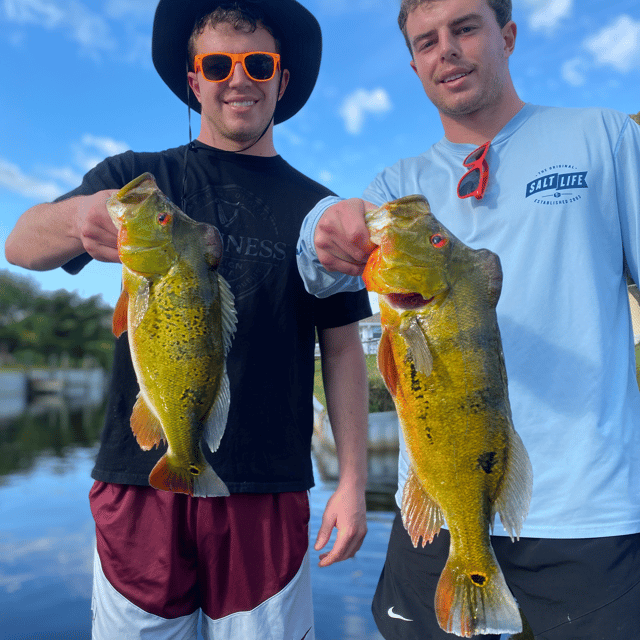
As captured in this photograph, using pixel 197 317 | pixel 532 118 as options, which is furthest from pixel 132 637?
pixel 532 118

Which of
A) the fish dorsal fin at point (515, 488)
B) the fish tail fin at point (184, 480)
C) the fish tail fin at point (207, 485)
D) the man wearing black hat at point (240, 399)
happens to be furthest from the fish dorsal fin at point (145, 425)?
the fish dorsal fin at point (515, 488)

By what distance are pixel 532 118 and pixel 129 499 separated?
9.93 feet

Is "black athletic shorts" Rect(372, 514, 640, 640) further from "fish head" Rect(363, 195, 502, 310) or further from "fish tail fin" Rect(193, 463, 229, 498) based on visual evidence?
"fish head" Rect(363, 195, 502, 310)

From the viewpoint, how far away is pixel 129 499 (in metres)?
2.77

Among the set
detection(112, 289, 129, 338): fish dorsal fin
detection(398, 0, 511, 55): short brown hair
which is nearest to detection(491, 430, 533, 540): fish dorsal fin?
detection(112, 289, 129, 338): fish dorsal fin

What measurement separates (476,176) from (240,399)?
5.66 feet

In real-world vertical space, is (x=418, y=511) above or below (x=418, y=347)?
below

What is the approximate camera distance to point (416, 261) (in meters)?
→ 1.86

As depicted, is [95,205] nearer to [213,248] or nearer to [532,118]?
A: [213,248]

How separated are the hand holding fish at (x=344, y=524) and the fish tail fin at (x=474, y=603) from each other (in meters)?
1.01

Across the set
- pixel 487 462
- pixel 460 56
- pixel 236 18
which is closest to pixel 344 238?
pixel 487 462

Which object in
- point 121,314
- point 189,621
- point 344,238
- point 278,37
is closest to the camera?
point 344,238

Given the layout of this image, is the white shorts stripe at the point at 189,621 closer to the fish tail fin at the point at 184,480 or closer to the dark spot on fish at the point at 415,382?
the fish tail fin at the point at 184,480

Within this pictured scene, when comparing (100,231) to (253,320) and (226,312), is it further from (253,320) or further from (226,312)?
(253,320)
